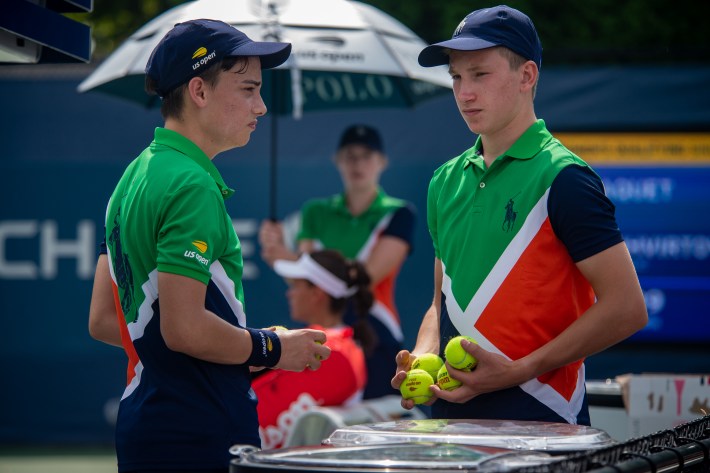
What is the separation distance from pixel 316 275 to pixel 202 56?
122 inches

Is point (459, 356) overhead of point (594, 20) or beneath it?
beneath

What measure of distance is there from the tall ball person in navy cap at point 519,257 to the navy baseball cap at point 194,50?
0.57 metres

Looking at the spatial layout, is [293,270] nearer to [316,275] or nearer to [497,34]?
[316,275]

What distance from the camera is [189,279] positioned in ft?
9.21

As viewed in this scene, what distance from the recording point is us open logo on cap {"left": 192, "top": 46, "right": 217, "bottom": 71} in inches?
121

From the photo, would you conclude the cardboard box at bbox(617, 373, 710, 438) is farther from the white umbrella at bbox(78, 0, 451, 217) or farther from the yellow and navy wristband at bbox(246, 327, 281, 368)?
the white umbrella at bbox(78, 0, 451, 217)

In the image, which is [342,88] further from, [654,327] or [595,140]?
[654,327]

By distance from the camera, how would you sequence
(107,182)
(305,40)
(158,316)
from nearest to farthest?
(158,316) < (305,40) < (107,182)

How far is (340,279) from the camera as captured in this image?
20.2 feet

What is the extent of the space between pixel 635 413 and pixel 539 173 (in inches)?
43.8

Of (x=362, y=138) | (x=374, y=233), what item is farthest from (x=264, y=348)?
(x=362, y=138)

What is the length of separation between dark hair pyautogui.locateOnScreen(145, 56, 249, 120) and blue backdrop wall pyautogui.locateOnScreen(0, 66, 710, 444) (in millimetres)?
5740

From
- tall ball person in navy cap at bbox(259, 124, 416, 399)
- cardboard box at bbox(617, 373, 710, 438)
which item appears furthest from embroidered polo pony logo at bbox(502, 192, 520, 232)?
tall ball person in navy cap at bbox(259, 124, 416, 399)

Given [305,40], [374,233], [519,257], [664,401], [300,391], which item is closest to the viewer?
[519,257]
